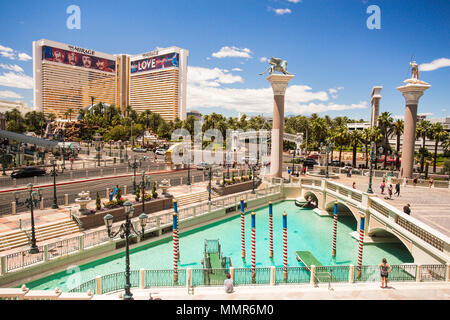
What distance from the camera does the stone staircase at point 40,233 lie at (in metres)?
18.6

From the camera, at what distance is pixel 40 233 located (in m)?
20.1

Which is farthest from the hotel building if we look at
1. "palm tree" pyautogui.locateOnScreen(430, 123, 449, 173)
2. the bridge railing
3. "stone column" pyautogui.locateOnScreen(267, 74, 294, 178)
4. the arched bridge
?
the bridge railing

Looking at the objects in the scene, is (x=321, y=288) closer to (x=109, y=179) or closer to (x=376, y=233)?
(x=376, y=233)

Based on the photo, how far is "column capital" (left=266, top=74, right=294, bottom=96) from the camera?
38.4 m

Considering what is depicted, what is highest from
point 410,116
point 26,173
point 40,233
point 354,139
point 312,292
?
point 410,116

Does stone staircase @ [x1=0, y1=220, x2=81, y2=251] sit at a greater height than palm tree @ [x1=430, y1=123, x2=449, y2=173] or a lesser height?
lesser

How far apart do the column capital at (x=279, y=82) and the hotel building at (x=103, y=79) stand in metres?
122

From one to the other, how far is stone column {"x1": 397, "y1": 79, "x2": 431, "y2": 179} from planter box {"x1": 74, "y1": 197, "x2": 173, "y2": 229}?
30192mm

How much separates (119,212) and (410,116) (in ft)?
119

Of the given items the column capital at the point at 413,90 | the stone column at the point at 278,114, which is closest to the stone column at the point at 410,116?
the column capital at the point at 413,90

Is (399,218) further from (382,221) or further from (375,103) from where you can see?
(375,103)

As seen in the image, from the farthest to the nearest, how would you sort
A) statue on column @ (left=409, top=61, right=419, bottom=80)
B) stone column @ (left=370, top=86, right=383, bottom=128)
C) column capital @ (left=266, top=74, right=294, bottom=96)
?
stone column @ (left=370, top=86, right=383, bottom=128) < column capital @ (left=266, top=74, right=294, bottom=96) < statue on column @ (left=409, top=61, right=419, bottom=80)

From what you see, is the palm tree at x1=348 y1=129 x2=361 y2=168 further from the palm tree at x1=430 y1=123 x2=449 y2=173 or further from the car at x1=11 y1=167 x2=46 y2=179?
the car at x1=11 y1=167 x2=46 y2=179

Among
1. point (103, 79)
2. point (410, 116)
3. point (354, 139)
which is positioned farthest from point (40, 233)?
point (103, 79)
